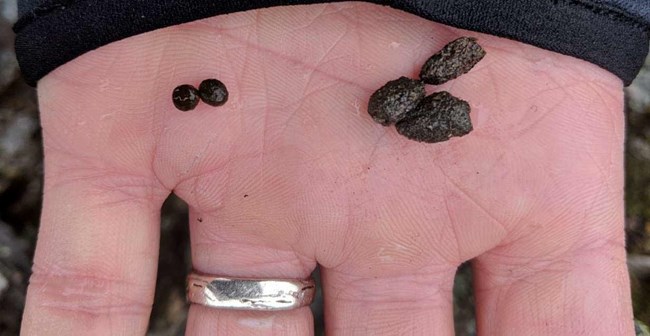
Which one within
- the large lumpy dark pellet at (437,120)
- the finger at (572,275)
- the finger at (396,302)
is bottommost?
the finger at (396,302)

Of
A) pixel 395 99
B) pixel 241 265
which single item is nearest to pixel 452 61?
pixel 395 99

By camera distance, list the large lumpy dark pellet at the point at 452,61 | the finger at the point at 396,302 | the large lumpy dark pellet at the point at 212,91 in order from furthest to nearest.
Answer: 1. the finger at the point at 396,302
2. the large lumpy dark pellet at the point at 212,91
3. the large lumpy dark pellet at the point at 452,61

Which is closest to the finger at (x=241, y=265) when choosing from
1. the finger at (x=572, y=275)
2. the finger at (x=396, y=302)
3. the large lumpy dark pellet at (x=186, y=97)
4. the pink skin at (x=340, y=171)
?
the pink skin at (x=340, y=171)

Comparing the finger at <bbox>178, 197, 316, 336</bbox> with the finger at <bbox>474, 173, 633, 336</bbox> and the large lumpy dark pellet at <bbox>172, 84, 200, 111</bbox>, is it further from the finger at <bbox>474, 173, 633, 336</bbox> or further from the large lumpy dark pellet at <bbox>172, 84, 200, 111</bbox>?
the finger at <bbox>474, 173, 633, 336</bbox>

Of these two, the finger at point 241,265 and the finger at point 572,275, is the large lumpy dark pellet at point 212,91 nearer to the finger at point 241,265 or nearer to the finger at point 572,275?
the finger at point 241,265

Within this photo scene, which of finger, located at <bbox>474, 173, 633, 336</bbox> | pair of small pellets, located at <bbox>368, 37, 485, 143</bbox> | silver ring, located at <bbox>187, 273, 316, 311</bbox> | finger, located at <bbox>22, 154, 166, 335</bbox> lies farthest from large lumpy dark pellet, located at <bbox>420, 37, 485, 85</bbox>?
finger, located at <bbox>22, 154, 166, 335</bbox>

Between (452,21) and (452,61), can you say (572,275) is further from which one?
(452,21)

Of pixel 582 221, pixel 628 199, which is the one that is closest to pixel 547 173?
Result: pixel 582 221
